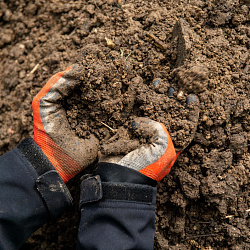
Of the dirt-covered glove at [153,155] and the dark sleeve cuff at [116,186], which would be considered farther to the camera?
the dirt-covered glove at [153,155]

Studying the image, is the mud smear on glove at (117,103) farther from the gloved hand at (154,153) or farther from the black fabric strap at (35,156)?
the black fabric strap at (35,156)

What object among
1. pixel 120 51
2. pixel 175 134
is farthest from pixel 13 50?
pixel 175 134

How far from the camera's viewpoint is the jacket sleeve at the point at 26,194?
159 centimetres

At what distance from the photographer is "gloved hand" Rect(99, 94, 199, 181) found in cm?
168

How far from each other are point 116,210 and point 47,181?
1.63ft

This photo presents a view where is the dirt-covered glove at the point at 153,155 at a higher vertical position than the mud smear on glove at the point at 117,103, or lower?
lower

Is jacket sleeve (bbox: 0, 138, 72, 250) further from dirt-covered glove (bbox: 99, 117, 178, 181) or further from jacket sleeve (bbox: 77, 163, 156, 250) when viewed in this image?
dirt-covered glove (bbox: 99, 117, 178, 181)

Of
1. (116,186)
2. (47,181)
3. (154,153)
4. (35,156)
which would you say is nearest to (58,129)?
(35,156)

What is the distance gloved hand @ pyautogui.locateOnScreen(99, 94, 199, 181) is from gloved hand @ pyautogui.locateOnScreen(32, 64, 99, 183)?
0.20 meters

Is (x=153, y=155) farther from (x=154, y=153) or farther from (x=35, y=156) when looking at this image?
(x=35, y=156)

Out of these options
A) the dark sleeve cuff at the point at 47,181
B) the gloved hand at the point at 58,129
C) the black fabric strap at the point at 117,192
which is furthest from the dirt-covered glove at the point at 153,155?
the dark sleeve cuff at the point at 47,181

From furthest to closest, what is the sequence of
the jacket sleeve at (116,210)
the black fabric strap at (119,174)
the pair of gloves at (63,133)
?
the pair of gloves at (63,133) < the black fabric strap at (119,174) < the jacket sleeve at (116,210)

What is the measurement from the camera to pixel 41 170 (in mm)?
1684

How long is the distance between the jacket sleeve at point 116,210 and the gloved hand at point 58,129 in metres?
0.25
